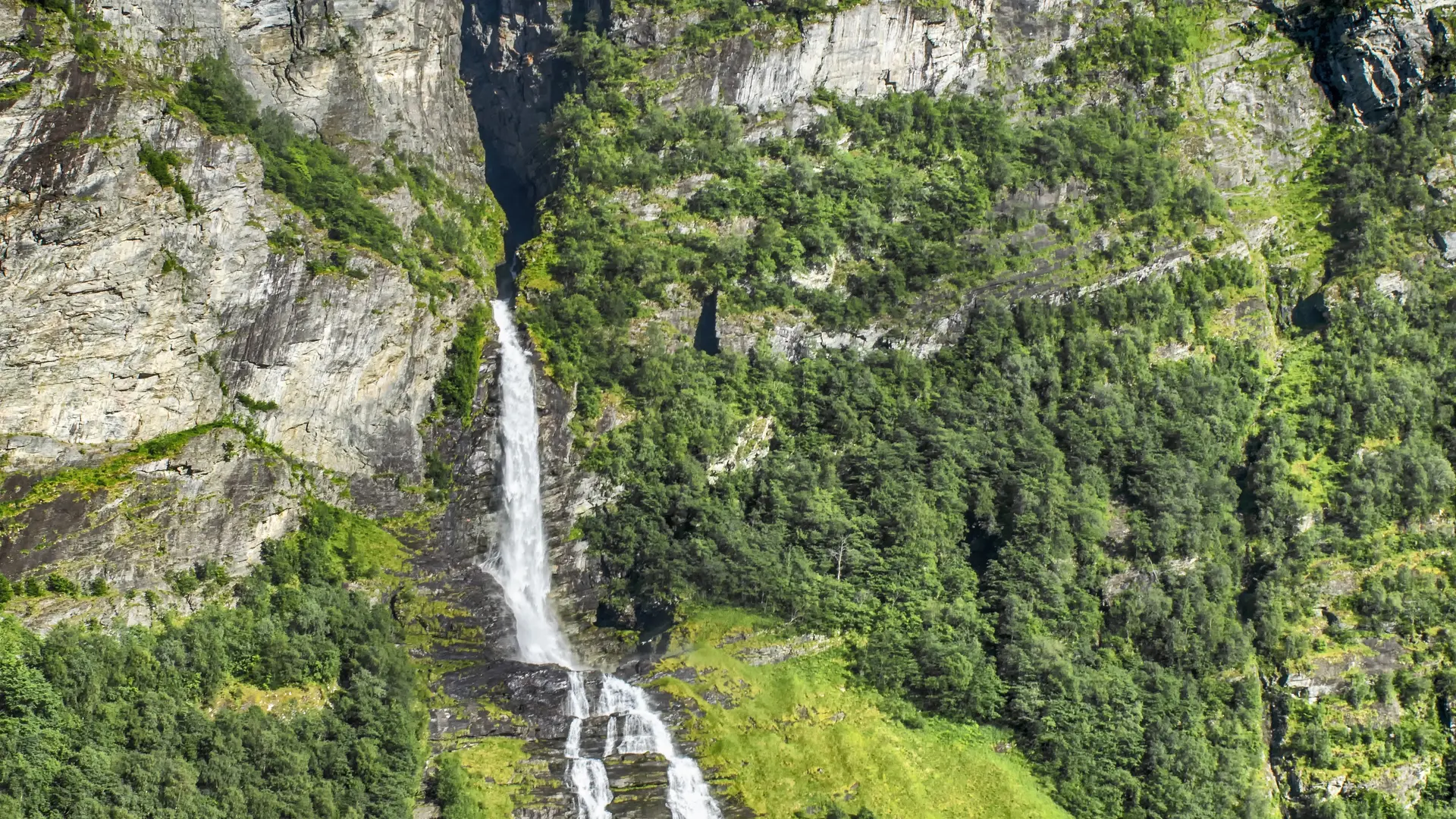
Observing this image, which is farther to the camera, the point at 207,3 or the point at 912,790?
the point at 207,3

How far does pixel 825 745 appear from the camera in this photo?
62469mm

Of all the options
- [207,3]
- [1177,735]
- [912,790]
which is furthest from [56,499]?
[1177,735]

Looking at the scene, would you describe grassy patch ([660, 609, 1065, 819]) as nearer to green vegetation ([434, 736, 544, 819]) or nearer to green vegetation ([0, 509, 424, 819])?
green vegetation ([434, 736, 544, 819])

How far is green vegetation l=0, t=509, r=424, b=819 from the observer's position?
49.2 m

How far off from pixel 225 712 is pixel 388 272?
79.3ft

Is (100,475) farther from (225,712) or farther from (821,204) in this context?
(821,204)

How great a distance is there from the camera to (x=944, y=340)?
79.1m

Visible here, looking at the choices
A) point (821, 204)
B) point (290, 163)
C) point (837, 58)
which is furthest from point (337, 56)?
point (837, 58)

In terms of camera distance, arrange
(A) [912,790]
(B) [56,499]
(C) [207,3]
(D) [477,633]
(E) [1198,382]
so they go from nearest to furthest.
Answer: (B) [56,499] → (A) [912,790] → (D) [477,633] → (C) [207,3] → (E) [1198,382]

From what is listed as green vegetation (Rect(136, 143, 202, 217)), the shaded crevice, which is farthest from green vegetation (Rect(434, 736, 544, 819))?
green vegetation (Rect(136, 143, 202, 217))

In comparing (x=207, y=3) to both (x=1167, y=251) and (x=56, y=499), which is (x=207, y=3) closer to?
(x=56, y=499)

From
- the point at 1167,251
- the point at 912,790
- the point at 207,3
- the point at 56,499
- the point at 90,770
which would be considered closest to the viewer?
the point at 90,770

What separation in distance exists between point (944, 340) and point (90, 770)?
47.2 metres

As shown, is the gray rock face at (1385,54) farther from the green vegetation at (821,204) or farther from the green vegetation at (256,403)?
the green vegetation at (256,403)
